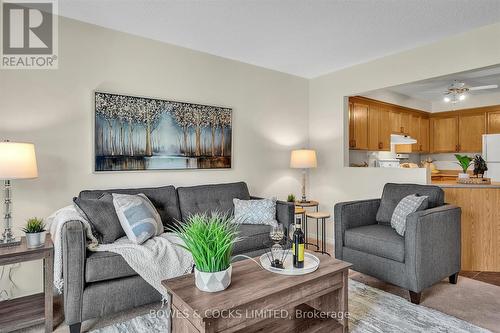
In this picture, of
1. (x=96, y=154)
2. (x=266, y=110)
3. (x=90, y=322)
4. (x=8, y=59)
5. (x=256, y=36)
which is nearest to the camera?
(x=90, y=322)

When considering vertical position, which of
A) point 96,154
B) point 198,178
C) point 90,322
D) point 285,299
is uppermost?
point 96,154

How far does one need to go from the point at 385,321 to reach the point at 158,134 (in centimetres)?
271

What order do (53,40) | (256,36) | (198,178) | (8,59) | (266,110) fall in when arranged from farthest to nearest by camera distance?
1. (266,110)
2. (198,178)
3. (256,36)
4. (53,40)
5. (8,59)

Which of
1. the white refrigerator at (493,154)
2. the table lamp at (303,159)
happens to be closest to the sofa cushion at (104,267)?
the table lamp at (303,159)

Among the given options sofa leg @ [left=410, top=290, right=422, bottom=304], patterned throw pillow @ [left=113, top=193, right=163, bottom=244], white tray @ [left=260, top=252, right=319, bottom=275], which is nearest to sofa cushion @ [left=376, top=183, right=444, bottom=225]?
sofa leg @ [left=410, top=290, right=422, bottom=304]

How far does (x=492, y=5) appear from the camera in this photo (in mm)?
2508

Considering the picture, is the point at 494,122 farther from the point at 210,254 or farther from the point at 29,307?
the point at 29,307

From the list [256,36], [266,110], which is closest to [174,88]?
[256,36]

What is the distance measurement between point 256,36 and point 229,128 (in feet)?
3.78

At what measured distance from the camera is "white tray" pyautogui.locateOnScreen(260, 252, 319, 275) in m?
1.81

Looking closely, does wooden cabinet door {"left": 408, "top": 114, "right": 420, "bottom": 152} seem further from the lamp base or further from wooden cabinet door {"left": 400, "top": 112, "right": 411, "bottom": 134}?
the lamp base

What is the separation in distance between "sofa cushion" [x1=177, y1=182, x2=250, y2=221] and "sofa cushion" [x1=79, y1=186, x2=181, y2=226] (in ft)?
0.28

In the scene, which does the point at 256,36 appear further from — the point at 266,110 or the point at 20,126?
the point at 20,126

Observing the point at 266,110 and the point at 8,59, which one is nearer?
the point at 8,59
